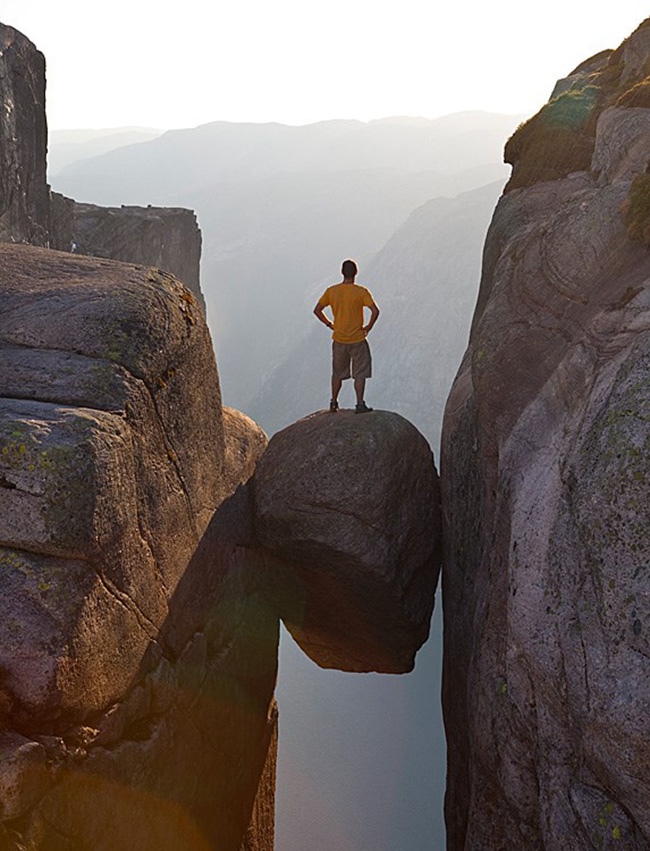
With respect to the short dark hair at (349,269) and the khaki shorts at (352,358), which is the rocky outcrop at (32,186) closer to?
the khaki shorts at (352,358)

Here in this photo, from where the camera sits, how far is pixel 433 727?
351 feet

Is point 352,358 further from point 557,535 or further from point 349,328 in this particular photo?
point 557,535

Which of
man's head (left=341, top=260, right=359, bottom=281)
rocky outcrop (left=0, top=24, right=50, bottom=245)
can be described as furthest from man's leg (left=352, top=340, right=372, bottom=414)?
rocky outcrop (left=0, top=24, right=50, bottom=245)

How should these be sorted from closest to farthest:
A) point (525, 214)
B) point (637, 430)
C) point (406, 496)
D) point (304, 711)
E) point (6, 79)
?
point (637, 430), point (406, 496), point (525, 214), point (6, 79), point (304, 711)

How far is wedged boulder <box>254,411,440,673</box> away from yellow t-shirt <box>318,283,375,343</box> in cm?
162

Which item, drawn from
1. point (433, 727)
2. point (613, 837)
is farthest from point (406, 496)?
point (433, 727)

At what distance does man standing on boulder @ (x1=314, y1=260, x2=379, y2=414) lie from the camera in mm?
14414

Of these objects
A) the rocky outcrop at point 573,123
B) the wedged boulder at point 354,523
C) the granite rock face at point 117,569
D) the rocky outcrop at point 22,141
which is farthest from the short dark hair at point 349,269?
the rocky outcrop at point 22,141

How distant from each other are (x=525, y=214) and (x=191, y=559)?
992cm

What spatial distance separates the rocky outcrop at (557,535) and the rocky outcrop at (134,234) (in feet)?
139

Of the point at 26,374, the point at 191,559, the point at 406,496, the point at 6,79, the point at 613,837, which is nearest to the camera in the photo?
the point at 613,837

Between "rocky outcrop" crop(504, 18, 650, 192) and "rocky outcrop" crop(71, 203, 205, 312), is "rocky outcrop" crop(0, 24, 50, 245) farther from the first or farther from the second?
"rocky outcrop" crop(504, 18, 650, 192)

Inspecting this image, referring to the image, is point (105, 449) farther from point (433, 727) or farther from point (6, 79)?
point (433, 727)

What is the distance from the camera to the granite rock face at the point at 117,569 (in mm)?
8102
